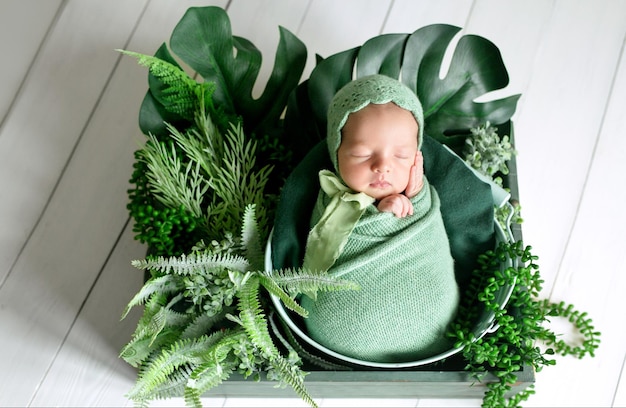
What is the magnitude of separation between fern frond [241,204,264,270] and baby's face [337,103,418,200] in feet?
0.62

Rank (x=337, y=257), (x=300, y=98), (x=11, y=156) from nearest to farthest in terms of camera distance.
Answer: (x=337, y=257) < (x=300, y=98) < (x=11, y=156)

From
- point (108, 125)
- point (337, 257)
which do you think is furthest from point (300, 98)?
point (108, 125)

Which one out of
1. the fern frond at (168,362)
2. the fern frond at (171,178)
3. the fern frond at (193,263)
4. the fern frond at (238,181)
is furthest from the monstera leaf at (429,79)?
the fern frond at (168,362)

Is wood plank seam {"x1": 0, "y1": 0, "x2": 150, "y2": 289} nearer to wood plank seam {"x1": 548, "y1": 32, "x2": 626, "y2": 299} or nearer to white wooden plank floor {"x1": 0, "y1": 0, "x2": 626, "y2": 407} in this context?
white wooden plank floor {"x1": 0, "y1": 0, "x2": 626, "y2": 407}

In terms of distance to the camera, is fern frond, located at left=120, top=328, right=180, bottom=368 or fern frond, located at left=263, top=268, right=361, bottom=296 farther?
fern frond, located at left=120, top=328, right=180, bottom=368

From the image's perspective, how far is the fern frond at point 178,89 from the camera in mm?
1130

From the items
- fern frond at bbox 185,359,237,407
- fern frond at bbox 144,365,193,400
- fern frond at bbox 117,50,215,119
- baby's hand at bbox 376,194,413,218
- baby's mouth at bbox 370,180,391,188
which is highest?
baby's mouth at bbox 370,180,391,188

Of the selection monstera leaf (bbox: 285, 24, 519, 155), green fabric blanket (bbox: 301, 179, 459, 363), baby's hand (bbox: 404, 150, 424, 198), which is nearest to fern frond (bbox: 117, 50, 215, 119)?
monstera leaf (bbox: 285, 24, 519, 155)

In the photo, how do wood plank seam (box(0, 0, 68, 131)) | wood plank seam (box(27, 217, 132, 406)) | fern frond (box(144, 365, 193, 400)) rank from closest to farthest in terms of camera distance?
fern frond (box(144, 365, 193, 400)) < wood plank seam (box(27, 217, 132, 406)) < wood plank seam (box(0, 0, 68, 131))

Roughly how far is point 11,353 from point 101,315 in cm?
20

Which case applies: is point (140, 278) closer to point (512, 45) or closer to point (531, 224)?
point (531, 224)

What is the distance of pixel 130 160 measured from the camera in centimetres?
152

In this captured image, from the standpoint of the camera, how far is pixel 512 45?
1.58 m

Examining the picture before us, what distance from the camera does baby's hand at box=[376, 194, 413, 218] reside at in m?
1.01
